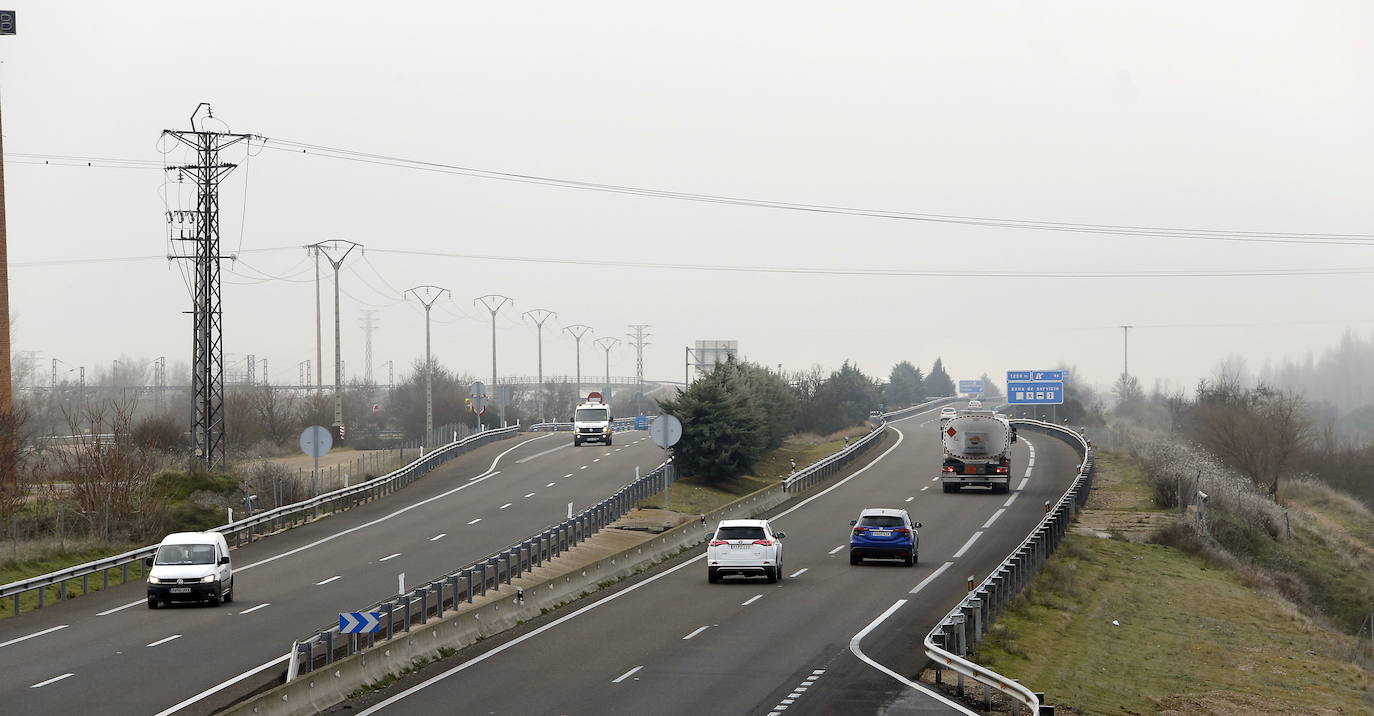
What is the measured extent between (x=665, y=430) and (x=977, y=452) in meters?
19.3

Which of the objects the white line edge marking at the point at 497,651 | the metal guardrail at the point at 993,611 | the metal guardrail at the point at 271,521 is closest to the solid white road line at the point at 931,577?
the metal guardrail at the point at 993,611

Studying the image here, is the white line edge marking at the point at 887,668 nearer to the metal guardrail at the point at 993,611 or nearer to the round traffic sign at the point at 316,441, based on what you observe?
the metal guardrail at the point at 993,611

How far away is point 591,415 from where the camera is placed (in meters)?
84.3

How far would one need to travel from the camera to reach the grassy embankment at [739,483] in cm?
5897

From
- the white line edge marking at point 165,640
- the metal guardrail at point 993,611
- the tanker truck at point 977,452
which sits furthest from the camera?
the tanker truck at point 977,452

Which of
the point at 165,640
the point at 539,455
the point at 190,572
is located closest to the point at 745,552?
the point at 190,572

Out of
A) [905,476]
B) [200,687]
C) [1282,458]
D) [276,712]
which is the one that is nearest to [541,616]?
[200,687]

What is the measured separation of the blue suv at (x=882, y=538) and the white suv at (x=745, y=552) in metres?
3.78

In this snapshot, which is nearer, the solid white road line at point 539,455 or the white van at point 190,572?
the white van at point 190,572

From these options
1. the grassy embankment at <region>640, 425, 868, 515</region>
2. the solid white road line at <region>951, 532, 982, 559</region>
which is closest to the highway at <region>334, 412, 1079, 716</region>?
the solid white road line at <region>951, 532, 982, 559</region>

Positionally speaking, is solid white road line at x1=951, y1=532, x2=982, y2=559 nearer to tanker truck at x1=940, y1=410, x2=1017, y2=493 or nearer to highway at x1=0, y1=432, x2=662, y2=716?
highway at x1=0, y1=432, x2=662, y2=716

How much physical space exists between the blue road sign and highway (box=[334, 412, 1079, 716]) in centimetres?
6064

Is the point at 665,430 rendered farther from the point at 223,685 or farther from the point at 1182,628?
the point at 223,685

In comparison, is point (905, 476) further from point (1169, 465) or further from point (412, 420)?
point (412, 420)
